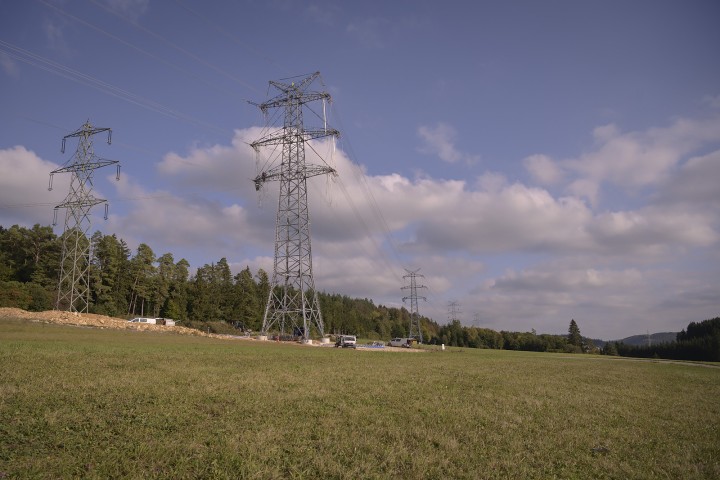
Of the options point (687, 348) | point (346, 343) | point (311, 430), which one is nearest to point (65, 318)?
point (346, 343)

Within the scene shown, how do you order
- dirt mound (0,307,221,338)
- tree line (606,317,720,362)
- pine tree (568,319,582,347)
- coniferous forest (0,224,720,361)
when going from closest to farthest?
dirt mound (0,307,221,338), coniferous forest (0,224,720,361), tree line (606,317,720,362), pine tree (568,319,582,347)

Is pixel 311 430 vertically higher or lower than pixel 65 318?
lower

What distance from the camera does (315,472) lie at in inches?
296

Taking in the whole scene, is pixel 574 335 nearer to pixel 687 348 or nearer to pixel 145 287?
pixel 687 348

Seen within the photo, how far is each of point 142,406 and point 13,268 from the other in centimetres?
10649

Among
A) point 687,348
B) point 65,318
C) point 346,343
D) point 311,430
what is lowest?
point 687,348

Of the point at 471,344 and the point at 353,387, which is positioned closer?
the point at 353,387

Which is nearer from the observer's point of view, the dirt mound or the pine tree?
the dirt mound

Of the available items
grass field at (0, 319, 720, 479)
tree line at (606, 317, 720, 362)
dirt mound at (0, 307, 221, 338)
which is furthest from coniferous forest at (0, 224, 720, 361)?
grass field at (0, 319, 720, 479)

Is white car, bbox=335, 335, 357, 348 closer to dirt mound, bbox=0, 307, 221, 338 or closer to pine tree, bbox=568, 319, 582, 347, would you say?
Answer: dirt mound, bbox=0, 307, 221, 338

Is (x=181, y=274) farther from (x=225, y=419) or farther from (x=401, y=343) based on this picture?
(x=225, y=419)

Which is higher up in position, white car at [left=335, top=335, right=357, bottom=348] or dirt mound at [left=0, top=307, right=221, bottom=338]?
dirt mound at [left=0, top=307, right=221, bottom=338]

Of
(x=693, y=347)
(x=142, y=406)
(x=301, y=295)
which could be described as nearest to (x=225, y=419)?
(x=142, y=406)

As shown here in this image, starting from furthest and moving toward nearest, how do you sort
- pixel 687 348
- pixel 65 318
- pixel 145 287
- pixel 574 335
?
pixel 574 335 → pixel 687 348 → pixel 145 287 → pixel 65 318
